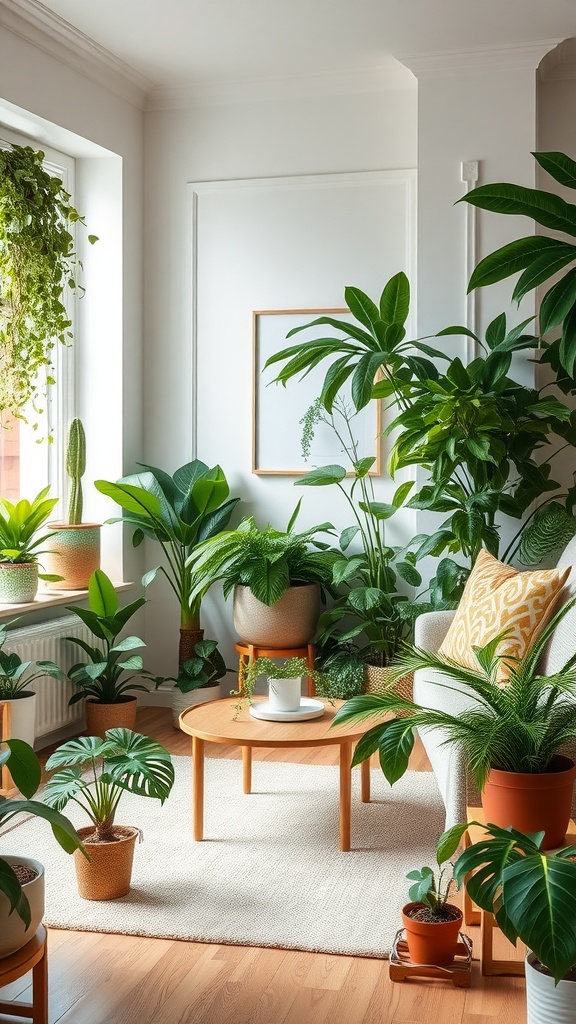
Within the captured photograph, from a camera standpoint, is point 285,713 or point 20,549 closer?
point 285,713

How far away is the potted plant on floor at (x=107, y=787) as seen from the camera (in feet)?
8.54

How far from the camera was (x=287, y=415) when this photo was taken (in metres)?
4.93

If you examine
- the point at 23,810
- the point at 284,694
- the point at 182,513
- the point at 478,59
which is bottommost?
the point at 284,694

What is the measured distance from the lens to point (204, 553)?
4492mm

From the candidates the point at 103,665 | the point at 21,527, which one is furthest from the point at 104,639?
the point at 21,527

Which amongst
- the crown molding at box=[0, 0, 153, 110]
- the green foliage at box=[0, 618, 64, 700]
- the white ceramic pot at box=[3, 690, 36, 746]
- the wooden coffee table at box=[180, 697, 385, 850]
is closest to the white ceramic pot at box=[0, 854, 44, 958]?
the wooden coffee table at box=[180, 697, 385, 850]

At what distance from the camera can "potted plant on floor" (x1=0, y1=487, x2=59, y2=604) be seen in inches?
163

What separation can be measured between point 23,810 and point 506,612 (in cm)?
176

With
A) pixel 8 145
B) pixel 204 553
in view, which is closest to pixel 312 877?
pixel 204 553

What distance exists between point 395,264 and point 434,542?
143cm

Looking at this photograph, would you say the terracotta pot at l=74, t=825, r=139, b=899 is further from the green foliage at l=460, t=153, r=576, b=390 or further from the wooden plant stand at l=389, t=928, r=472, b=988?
the green foliage at l=460, t=153, r=576, b=390

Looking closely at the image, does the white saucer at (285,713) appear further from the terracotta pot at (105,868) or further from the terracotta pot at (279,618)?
the terracotta pot at (279,618)

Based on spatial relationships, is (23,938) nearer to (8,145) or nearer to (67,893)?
(67,893)

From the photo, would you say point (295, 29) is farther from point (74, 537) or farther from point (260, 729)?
point (260, 729)
